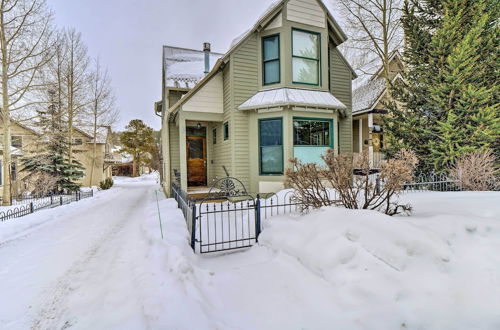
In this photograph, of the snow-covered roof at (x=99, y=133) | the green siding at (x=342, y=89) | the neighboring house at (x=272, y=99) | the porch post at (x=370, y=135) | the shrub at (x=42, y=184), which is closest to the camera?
the neighboring house at (x=272, y=99)

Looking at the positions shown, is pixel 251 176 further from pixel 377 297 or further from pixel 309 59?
pixel 377 297

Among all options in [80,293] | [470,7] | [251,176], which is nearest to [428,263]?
[80,293]

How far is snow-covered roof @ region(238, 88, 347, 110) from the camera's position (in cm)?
821

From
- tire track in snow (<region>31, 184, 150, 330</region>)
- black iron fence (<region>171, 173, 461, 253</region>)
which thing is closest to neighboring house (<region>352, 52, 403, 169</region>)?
black iron fence (<region>171, 173, 461, 253</region>)

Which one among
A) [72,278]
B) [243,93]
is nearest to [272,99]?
[243,93]

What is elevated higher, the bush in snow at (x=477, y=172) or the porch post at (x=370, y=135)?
the porch post at (x=370, y=135)

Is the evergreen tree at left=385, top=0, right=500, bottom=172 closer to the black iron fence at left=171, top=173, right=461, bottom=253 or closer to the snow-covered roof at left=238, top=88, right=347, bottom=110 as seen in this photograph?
the black iron fence at left=171, top=173, right=461, bottom=253

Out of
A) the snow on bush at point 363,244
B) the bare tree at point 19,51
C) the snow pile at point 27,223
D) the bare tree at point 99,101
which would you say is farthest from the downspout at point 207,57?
the bare tree at point 99,101

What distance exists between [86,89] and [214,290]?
2206cm

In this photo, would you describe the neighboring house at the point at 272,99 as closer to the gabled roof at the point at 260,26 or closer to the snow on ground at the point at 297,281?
the gabled roof at the point at 260,26

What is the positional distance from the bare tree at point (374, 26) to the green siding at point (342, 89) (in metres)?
3.75

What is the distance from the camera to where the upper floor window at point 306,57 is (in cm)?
893

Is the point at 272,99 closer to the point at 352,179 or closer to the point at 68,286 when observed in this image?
the point at 352,179

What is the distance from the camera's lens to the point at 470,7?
8.62m
